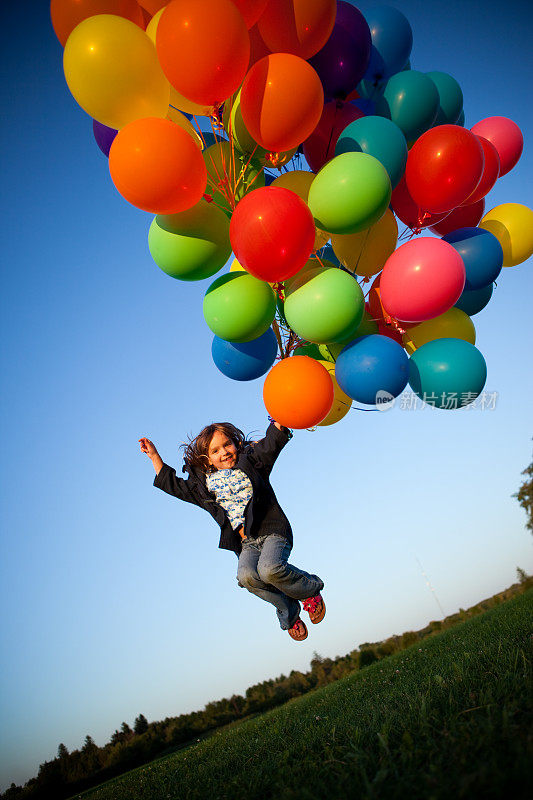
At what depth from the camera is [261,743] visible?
2.77 metres

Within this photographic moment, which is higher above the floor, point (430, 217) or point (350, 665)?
point (430, 217)

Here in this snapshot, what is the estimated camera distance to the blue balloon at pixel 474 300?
11.0 feet

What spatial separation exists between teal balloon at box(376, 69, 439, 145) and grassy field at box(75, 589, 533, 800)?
3325 millimetres

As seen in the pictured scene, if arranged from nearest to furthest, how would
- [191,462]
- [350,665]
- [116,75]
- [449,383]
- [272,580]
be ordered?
[116,75]
[449,383]
[272,580]
[191,462]
[350,665]

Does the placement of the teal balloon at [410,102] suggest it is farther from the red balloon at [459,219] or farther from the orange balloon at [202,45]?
the orange balloon at [202,45]

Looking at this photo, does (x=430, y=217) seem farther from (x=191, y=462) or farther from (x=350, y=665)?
→ (x=350, y=665)

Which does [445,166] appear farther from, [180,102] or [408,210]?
[180,102]

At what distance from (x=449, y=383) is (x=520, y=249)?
5.24ft

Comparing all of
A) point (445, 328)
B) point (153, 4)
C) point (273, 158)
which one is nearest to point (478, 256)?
point (445, 328)

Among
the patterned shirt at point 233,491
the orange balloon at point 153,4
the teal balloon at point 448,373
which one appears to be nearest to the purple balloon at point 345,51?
the orange balloon at point 153,4

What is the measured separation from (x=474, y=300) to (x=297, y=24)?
2.09 meters

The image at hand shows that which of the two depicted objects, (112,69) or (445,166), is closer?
(112,69)

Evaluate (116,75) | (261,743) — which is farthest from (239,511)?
(116,75)

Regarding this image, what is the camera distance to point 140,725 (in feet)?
32.2
